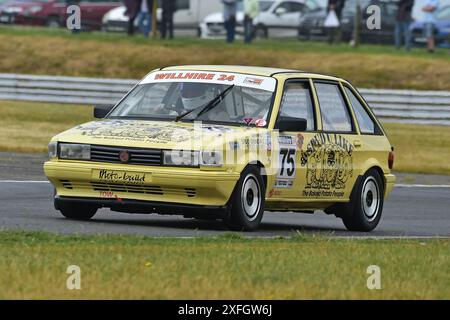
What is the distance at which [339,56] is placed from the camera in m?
34.5

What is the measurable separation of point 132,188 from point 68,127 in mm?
16306

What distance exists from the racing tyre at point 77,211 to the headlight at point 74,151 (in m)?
0.57

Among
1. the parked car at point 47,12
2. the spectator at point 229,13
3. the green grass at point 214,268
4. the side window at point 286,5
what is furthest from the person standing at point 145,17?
the green grass at point 214,268

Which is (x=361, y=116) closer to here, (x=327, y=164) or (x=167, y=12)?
(x=327, y=164)

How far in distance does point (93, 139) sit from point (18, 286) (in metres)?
4.20

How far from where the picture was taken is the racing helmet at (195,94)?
1267 cm

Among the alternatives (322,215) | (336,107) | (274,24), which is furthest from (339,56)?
(336,107)

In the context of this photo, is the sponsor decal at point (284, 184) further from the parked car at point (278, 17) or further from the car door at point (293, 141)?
the parked car at point (278, 17)

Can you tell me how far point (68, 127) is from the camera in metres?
28.0

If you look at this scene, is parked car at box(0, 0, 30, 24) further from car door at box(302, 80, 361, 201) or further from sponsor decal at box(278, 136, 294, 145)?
sponsor decal at box(278, 136, 294, 145)

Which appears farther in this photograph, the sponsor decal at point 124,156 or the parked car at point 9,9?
the parked car at point 9,9

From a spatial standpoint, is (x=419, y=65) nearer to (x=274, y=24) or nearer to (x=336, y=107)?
(x=274, y=24)

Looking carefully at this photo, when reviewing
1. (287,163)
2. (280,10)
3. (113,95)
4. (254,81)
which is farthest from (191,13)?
(287,163)

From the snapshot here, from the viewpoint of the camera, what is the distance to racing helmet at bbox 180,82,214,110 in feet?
41.6
